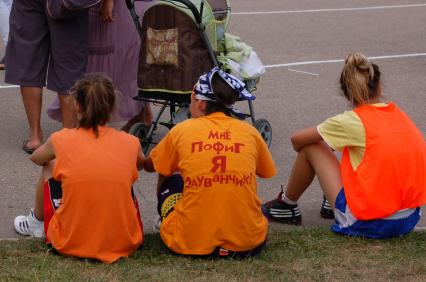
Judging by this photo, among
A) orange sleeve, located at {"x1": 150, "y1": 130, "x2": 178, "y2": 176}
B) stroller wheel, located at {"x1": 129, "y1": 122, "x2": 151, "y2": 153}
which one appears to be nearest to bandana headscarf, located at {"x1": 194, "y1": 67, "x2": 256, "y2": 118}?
orange sleeve, located at {"x1": 150, "y1": 130, "x2": 178, "y2": 176}

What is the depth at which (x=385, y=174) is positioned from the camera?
200 inches

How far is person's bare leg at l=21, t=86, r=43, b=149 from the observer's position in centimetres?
684

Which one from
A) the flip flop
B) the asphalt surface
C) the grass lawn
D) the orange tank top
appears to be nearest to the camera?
the grass lawn

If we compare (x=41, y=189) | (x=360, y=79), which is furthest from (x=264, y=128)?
(x=41, y=189)

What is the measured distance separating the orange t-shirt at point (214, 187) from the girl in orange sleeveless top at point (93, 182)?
0.23 metres

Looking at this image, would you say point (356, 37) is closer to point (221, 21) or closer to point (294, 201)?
point (221, 21)

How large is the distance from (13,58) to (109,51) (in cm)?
69

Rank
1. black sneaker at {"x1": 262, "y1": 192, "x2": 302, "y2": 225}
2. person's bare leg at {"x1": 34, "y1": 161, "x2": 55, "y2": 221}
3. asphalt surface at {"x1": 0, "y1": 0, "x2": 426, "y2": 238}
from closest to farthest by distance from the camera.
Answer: person's bare leg at {"x1": 34, "y1": 161, "x2": 55, "y2": 221}
black sneaker at {"x1": 262, "y1": 192, "x2": 302, "y2": 225}
asphalt surface at {"x1": 0, "y1": 0, "x2": 426, "y2": 238}

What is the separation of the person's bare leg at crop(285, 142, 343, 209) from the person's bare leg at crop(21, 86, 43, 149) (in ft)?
7.36

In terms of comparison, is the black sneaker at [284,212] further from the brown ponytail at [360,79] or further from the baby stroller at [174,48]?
the baby stroller at [174,48]

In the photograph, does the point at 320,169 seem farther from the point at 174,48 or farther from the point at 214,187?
the point at 174,48

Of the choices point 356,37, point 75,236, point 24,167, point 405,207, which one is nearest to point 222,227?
point 75,236

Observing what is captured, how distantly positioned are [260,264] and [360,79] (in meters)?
1.18

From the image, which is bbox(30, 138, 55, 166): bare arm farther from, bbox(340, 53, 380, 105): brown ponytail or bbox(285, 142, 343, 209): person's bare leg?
bbox(340, 53, 380, 105): brown ponytail
